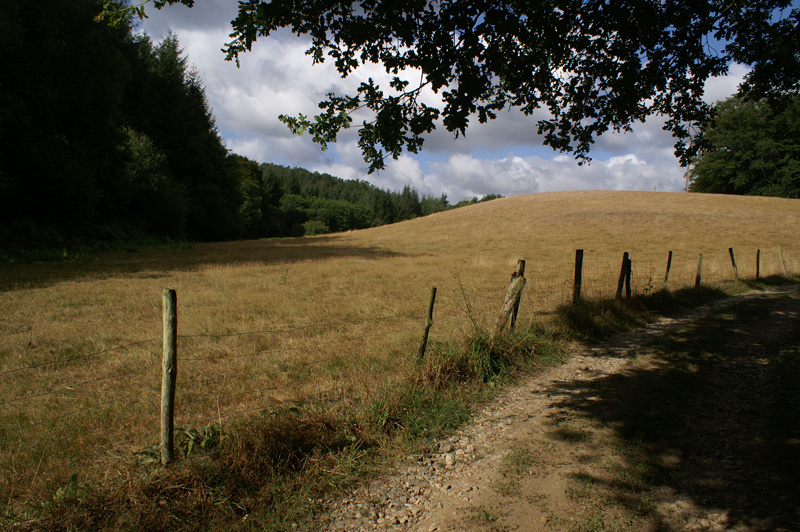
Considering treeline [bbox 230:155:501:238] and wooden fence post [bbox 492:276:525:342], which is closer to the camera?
wooden fence post [bbox 492:276:525:342]

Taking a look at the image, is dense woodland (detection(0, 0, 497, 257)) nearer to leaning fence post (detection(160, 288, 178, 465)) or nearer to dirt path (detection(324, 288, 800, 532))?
leaning fence post (detection(160, 288, 178, 465))

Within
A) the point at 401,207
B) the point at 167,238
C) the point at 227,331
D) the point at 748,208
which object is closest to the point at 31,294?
the point at 227,331

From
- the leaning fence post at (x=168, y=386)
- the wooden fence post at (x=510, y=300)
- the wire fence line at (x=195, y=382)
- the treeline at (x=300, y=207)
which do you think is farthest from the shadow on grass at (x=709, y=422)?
the treeline at (x=300, y=207)

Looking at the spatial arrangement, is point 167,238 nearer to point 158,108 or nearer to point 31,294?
point 158,108

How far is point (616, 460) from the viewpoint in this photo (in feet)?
13.5

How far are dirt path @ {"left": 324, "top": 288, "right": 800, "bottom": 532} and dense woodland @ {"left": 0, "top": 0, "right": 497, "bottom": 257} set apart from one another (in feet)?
40.4

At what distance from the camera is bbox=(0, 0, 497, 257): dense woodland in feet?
71.8

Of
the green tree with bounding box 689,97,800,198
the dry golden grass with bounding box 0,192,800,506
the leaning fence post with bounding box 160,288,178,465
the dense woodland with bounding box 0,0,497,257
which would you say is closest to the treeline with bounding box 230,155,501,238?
the dense woodland with bounding box 0,0,497,257

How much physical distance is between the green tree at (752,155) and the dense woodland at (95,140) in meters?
69.2

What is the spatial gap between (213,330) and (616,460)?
286 inches

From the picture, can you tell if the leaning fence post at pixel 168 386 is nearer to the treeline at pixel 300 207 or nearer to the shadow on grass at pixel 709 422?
the shadow on grass at pixel 709 422

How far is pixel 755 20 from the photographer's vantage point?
21.8ft

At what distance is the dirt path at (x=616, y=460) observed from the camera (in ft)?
11.0

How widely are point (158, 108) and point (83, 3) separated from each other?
1915cm
